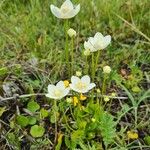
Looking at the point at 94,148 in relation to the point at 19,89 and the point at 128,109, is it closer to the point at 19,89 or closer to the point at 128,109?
the point at 128,109

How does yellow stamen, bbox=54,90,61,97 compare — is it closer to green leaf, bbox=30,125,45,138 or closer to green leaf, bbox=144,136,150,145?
green leaf, bbox=30,125,45,138

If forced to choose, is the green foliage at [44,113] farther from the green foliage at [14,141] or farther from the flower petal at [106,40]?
the flower petal at [106,40]

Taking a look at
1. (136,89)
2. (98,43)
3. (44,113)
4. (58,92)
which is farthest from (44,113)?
(136,89)

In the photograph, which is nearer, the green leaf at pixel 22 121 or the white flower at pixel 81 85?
the white flower at pixel 81 85

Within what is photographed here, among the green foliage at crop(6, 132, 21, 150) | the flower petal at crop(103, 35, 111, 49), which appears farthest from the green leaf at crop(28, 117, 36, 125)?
the flower petal at crop(103, 35, 111, 49)

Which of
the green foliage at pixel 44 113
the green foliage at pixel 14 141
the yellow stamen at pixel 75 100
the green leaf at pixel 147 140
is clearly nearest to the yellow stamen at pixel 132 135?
the green leaf at pixel 147 140

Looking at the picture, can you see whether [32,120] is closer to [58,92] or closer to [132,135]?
[58,92]
